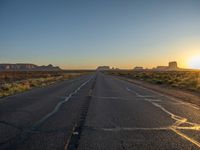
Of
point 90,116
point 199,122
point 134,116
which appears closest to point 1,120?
point 90,116

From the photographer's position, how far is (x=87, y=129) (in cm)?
812

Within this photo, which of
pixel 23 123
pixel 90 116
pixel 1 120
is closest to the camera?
pixel 23 123

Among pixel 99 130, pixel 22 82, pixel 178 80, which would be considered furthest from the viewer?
pixel 178 80

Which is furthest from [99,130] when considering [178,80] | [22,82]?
[178,80]

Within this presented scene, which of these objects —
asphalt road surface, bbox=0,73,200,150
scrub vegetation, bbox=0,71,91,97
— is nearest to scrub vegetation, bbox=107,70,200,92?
scrub vegetation, bbox=0,71,91,97

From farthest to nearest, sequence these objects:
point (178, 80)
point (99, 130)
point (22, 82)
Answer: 1. point (178, 80)
2. point (22, 82)
3. point (99, 130)

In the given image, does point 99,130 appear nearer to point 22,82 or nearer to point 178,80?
point 22,82

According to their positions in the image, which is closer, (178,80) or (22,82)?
(22,82)

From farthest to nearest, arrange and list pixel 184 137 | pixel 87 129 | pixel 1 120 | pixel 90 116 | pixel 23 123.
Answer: pixel 90 116
pixel 1 120
pixel 23 123
pixel 87 129
pixel 184 137

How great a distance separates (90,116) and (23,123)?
2.46 meters

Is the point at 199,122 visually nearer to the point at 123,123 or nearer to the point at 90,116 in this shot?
the point at 123,123

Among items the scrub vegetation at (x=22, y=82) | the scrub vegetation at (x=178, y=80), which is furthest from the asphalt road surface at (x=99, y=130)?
the scrub vegetation at (x=178, y=80)

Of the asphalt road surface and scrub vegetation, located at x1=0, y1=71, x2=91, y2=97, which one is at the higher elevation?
the asphalt road surface

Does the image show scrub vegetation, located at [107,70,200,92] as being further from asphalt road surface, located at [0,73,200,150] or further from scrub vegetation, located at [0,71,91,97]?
asphalt road surface, located at [0,73,200,150]
